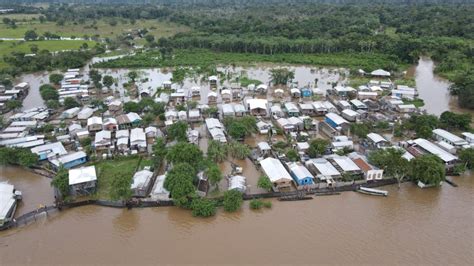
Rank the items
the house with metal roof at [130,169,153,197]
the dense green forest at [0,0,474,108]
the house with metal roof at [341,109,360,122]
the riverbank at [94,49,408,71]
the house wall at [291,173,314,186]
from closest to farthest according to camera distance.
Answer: the house with metal roof at [130,169,153,197]
the house wall at [291,173,314,186]
the house with metal roof at [341,109,360,122]
the riverbank at [94,49,408,71]
the dense green forest at [0,0,474,108]

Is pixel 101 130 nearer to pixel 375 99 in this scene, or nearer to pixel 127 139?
pixel 127 139

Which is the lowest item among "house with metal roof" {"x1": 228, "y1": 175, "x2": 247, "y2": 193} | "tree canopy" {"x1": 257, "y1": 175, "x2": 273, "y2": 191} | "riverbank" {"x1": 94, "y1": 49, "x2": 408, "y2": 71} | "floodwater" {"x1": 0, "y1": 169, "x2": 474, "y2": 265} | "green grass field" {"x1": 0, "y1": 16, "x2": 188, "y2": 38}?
"floodwater" {"x1": 0, "y1": 169, "x2": 474, "y2": 265}

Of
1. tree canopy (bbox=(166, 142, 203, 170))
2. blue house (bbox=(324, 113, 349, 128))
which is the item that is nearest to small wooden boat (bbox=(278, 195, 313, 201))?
tree canopy (bbox=(166, 142, 203, 170))

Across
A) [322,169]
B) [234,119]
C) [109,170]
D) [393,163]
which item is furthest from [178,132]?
[393,163]

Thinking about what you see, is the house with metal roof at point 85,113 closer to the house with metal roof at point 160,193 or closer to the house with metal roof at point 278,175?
the house with metal roof at point 160,193

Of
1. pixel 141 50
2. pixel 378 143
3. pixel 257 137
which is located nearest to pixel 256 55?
pixel 141 50

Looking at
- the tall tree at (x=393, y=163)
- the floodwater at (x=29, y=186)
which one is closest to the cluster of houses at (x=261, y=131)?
the tall tree at (x=393, y=163)

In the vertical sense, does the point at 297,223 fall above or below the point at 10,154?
below

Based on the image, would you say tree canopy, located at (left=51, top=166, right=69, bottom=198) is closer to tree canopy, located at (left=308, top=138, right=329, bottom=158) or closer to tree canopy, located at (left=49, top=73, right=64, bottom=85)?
tree canopy, located at (left=308, top=138, right=329, bottom=158)
